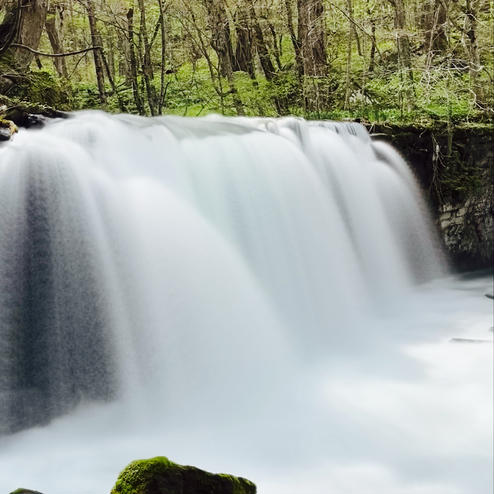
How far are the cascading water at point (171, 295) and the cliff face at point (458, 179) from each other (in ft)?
9.57

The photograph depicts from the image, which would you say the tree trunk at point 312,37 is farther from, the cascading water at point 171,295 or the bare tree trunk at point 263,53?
the cascading water at point 171,295

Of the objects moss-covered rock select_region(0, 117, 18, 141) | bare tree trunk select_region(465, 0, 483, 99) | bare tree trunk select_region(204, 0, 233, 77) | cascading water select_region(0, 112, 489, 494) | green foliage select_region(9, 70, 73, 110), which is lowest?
cascading water select_region(0, 112, 489, 494)

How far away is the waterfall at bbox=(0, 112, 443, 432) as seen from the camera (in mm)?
4355

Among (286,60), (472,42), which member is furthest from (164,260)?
(286,60)

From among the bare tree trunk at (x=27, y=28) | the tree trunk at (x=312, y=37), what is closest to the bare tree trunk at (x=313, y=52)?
the tree trunk at (x=312, y=37)

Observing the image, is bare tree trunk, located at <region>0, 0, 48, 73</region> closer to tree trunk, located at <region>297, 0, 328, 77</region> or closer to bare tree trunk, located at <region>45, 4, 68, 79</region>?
bare tree trunk, located at <region>45, 4, 68, 79</region>

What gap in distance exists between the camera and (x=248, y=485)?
2.63 metres

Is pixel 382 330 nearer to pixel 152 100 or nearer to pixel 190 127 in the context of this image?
pixel 190 127

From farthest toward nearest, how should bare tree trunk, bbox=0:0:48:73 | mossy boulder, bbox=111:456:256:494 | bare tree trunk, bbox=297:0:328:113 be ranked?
bare tree trunk, bbox=297:0:328:113, bare tree trunk, bbox=0:0:48:73, mossy boulder, bbox=111:456:256:494

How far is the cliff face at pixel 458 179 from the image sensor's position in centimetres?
Answer: 948

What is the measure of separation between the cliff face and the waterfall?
227 centimetres

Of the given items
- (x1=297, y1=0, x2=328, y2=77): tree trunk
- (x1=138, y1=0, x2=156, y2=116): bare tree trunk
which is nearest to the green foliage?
(x1=138, y1=0, x2=156, y2=116): bare tree trunk

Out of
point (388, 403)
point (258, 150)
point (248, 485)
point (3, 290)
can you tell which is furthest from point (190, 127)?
point (248, 485)

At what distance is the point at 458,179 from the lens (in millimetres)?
9703
